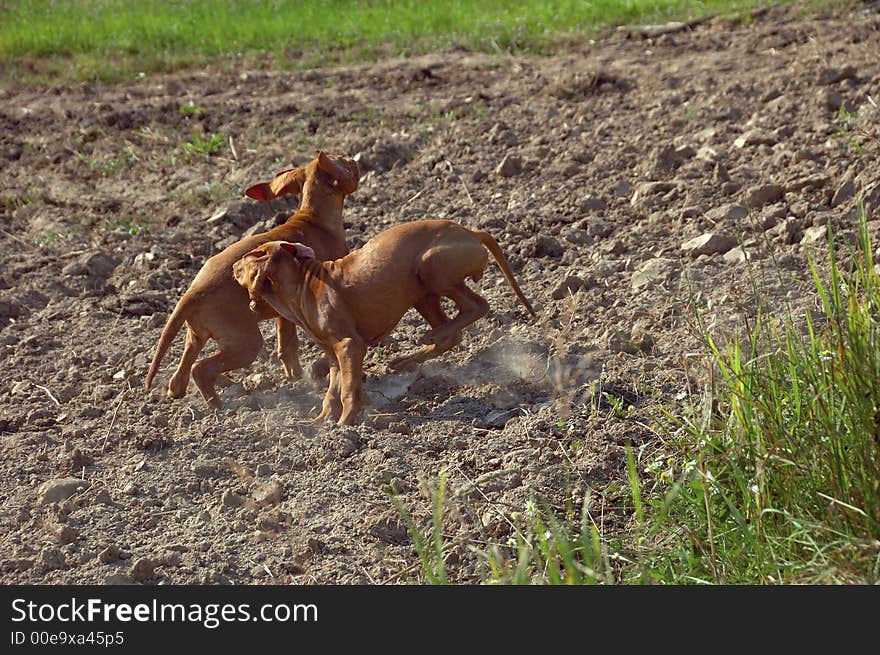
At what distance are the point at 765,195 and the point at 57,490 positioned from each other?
415 cm

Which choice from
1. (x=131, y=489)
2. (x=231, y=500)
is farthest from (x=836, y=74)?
(x=131, y=489)

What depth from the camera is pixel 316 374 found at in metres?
5.95

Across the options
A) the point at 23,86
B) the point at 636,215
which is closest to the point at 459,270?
the point at 636,215

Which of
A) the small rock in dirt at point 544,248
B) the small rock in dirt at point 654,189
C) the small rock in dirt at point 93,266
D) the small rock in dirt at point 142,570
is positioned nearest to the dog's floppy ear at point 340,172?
the small rock in dirt at point 544,248

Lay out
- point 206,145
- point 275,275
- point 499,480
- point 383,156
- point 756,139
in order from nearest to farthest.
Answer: point 499,480
point 275,275
point 756,139
point 383,156
point 206,145

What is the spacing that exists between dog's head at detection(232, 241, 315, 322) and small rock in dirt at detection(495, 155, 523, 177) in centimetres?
261

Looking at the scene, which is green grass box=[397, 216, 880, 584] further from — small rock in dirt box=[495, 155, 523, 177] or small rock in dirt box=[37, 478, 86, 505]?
small rock in dirt box=[495, 155, 523, 177]

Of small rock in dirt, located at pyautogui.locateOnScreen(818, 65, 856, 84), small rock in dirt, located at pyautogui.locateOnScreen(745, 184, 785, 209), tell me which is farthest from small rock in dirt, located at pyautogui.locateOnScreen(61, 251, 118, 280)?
small rock in dirt, located at pyautogui.locateOnScreen(818, 65, 856, 84)

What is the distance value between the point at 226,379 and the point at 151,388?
1.18ft

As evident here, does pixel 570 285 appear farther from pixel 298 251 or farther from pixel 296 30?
pixel 296 30

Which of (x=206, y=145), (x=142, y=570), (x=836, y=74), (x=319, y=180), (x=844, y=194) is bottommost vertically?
(x=142, y=570)

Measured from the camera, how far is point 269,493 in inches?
189

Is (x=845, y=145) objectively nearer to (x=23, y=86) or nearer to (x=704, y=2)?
(x=704, y=2)

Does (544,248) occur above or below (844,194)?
below
